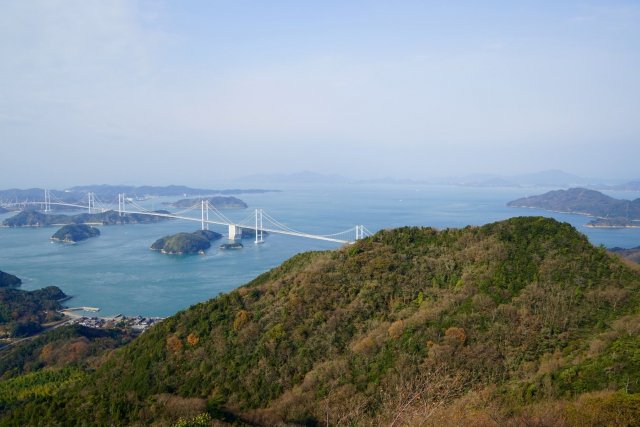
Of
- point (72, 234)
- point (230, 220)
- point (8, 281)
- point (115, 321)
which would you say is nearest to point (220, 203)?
point (230, 220)

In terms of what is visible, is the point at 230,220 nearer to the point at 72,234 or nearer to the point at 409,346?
the point at 72,234

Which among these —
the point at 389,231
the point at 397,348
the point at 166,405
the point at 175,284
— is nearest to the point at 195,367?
the point at 166,405

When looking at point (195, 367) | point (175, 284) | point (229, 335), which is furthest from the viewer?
point (175, 284)

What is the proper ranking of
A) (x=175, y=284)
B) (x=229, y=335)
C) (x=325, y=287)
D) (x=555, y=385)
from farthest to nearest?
(x=175, y=284) < (x=325, y=287) < (x=229, y=335) < (x=555, y=385)

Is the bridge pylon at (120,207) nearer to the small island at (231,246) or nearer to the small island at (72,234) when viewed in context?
the small island at (72,234)

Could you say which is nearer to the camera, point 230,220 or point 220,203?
point 230,220

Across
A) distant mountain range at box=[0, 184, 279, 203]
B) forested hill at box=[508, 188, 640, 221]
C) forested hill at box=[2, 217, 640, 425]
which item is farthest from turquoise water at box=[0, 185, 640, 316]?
distant mountain range at box=[0, 184, 279, 203]

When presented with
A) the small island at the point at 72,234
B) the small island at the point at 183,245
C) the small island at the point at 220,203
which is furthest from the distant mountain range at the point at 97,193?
the small island at the point at 183,245

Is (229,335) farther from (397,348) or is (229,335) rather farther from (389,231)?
(389,231)
